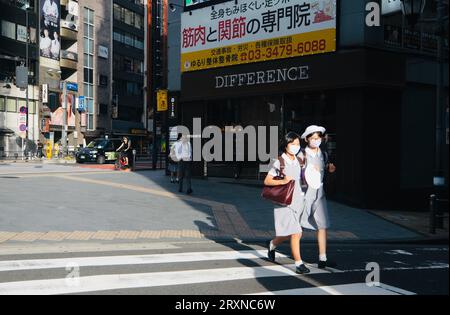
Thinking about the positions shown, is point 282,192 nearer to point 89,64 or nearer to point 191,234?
point 191,234

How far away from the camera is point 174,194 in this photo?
46.3 feet

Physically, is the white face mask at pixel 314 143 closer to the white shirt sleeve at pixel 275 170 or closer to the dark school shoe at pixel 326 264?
the white shirt sleeve at pixel 275 170

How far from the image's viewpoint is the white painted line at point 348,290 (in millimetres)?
5172

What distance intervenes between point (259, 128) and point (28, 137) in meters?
37.5

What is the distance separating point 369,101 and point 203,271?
29.0 feet

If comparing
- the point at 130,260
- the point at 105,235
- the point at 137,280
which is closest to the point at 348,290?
the point at 137,280

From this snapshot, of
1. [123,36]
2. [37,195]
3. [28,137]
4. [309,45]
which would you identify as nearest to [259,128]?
[309,45]

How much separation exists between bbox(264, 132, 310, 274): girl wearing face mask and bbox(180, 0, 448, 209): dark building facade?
24.7 ft

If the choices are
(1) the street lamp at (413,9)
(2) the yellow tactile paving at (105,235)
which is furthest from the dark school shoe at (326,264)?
(1) the street lamp at (413,9)

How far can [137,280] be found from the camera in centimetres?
564

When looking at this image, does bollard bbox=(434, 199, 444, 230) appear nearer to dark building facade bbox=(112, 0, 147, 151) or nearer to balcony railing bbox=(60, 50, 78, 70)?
balcony railing bbox=(60, 50, 78, 70)

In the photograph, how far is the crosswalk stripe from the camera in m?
6.30

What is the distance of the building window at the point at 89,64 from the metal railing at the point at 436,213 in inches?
2074
